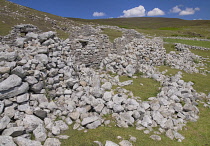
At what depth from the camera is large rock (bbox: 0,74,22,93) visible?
19.0 feet

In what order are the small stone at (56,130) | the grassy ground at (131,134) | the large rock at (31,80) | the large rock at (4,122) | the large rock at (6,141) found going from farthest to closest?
the large rock at (31,80) → the small stone at (56,130) → the grassy ground at (131,134) → the large rock at (4,122) → the large rock at (6,141)

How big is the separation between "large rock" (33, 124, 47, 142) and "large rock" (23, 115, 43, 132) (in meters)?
0.18

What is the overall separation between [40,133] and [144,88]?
23.7 ft

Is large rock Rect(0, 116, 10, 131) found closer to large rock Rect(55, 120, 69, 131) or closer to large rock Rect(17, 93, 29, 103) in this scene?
large rock Rect(17, 93, 29, 103)

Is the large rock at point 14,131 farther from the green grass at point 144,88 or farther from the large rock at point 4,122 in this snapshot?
the green grass at point 144,88

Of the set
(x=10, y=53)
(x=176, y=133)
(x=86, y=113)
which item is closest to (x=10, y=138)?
(x=86, y=113)

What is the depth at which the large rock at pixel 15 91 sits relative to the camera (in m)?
5.83

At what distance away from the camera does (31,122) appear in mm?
5594

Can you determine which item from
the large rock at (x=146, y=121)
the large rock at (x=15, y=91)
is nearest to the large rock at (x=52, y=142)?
the large rock at (x=15, y=91)

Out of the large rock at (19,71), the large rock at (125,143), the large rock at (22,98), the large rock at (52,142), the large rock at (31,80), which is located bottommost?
the large rock at (125,143)

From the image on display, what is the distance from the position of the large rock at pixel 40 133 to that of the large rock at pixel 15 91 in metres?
1.70

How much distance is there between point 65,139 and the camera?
17.9 ft

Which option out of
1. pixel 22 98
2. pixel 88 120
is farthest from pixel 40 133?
pixel 88 120

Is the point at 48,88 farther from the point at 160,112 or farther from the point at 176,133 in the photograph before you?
the point at 176,133
